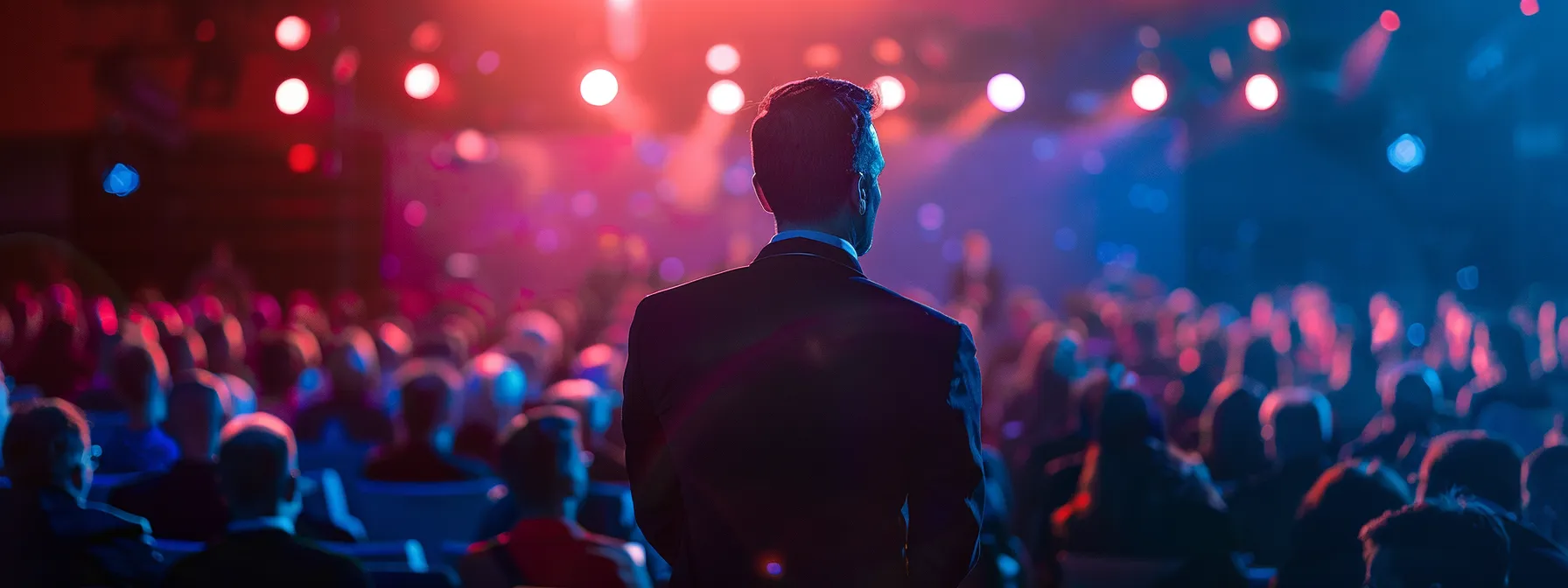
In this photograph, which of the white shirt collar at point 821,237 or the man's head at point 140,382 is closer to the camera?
the white shirt collar at point 821,237

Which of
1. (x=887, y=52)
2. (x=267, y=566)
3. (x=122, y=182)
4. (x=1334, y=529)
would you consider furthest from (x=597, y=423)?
(x=122, y=182)

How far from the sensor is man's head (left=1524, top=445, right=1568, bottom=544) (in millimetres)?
3064

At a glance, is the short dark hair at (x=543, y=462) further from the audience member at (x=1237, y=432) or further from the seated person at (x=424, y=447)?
the audience member at (x=1237, y=432)

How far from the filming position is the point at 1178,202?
16797 millimetres

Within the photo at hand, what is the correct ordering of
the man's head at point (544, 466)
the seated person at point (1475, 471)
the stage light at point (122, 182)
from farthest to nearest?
the stage light at point (122, 182)
the man's head at point (544, 466)
the seated person at point (1475, 471)

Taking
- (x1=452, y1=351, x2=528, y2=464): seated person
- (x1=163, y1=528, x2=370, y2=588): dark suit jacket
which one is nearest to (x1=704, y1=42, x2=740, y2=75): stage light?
(x1=452, y1=351, x2=528, y2=464): seated person

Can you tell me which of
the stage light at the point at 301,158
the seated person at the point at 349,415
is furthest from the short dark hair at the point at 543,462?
the stage light at the point at 301,158

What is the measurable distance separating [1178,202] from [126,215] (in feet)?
43.5

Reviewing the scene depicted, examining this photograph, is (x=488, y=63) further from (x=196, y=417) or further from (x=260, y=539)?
(x=260, y=539)

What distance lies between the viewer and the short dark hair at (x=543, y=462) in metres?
→ 3.02

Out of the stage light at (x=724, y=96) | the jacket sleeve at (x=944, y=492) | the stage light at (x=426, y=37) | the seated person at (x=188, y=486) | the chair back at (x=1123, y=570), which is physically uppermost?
the stage light at (x=426, y=37)

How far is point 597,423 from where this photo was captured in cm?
458

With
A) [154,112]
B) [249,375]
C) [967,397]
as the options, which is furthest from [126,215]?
[967,397]

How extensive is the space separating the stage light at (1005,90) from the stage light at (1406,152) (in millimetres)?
3849
